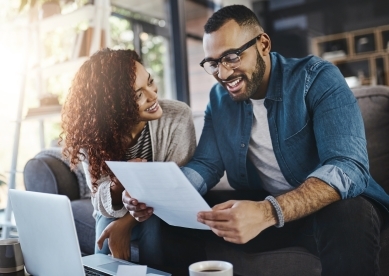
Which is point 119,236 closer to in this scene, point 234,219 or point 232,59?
point 234,219

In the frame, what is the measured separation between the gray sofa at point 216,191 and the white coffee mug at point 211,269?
482 mm

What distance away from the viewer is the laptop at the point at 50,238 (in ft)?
2.93

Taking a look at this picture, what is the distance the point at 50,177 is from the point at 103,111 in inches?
23.1

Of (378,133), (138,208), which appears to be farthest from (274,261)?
(378,133)

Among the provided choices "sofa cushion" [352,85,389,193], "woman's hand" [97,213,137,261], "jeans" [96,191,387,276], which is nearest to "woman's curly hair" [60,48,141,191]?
"woman's hand" [97,213,137,261]

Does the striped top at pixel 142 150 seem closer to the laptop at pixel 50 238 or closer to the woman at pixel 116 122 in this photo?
the woman at pixel 116 122

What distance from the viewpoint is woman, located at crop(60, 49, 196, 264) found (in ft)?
4.79

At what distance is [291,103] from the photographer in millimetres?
1325

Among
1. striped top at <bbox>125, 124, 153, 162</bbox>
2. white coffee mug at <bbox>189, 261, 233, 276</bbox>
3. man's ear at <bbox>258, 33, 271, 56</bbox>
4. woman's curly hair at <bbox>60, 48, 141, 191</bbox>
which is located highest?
man's ear at <bbox>258, 33, 271, 56</bbox>

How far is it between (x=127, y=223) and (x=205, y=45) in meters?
0.59

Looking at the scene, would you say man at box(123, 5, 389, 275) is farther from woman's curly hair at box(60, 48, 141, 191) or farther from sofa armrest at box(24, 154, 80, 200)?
sofa armrest at box(24, 154, 80, 200)

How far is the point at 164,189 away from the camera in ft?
3.00

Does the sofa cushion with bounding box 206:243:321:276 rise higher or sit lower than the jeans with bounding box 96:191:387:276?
lower

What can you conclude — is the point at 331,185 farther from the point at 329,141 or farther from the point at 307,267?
the point at 307,267
